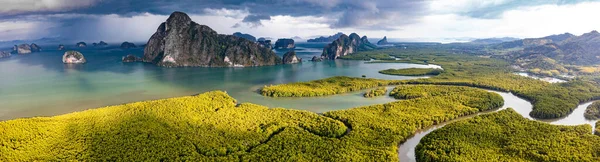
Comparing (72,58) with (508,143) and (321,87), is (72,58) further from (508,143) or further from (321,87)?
(508,143)

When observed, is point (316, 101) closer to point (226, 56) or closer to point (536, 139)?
point (536, 139)

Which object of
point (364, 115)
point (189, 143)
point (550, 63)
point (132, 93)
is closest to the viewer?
point (189, 143)

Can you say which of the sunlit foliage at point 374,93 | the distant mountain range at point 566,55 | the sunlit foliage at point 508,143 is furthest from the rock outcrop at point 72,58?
the distant mountain range at point 566,55

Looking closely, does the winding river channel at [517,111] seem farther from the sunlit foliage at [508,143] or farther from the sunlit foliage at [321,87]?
the sunlit foliage at [321,87]

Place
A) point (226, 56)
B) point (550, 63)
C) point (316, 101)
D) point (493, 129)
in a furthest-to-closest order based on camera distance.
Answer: point (226, 56)
point (550, 63)
point (316, 101)
point (493, 129)

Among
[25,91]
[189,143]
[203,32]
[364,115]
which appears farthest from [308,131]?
[203,32]

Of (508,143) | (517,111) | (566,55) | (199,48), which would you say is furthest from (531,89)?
(199,48)
